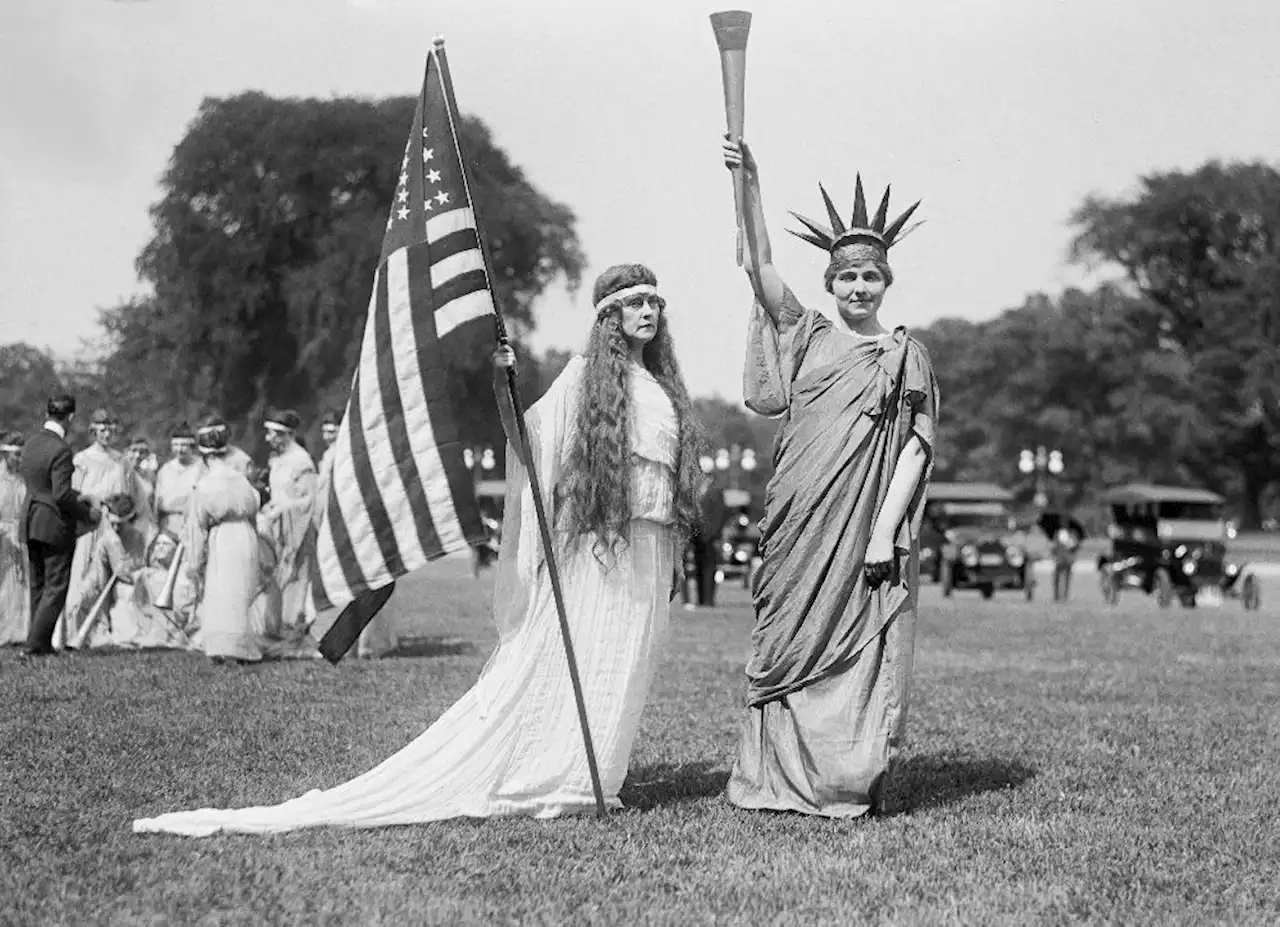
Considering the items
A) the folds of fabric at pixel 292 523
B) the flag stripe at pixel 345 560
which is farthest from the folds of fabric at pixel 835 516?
the folds of fabric at pixel 292 523

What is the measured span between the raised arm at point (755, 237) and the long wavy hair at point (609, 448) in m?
0.42

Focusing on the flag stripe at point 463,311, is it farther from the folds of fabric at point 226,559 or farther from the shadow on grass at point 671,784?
the folds of fabric at point 226,559

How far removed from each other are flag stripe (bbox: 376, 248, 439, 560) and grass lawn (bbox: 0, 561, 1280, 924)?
105 centimetres

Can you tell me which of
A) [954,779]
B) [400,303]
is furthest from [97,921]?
[954,779]

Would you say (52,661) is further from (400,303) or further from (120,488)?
(400,303)

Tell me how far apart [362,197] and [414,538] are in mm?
37322

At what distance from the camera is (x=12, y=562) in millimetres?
16438

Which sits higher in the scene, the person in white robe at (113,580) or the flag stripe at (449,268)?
the flag stripe at (449,268)

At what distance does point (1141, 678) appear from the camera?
13.4 meters

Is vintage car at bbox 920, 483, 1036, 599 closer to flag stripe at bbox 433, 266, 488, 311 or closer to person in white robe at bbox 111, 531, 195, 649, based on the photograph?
person in white robe at bbox 111, 531, 195, 649

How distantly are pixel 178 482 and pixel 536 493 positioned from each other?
34.6 ft

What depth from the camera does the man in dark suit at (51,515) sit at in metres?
Answer: 14.0

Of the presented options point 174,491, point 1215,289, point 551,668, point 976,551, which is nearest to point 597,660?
point 551,668

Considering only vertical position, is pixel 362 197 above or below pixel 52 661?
above
